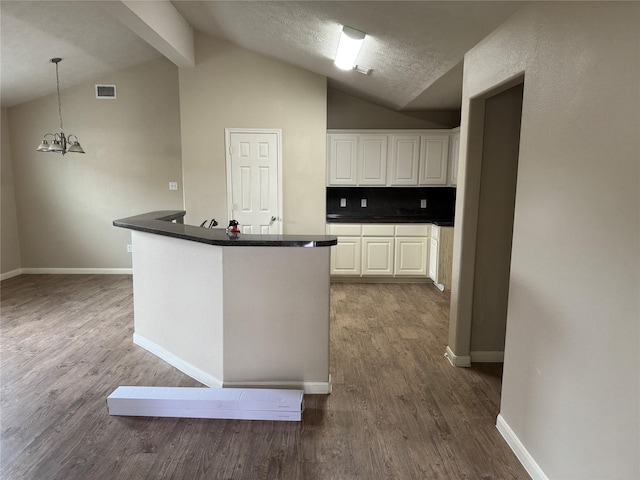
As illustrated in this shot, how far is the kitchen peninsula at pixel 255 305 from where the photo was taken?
2.52 m

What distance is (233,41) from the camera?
15.3ft

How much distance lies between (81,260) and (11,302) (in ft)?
4.29

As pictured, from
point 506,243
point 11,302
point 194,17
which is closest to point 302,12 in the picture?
point 194,17

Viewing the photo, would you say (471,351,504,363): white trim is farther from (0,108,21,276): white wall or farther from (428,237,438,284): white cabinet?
(0,108,21,276): white wall

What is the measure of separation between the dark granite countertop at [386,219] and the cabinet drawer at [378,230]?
0.11 m

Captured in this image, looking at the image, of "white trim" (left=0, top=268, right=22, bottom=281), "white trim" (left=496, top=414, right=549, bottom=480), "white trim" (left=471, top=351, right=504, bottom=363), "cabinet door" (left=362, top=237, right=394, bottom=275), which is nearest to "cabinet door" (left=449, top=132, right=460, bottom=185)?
"cabinet door" (left=362, top=237, right=394, bottom=275)

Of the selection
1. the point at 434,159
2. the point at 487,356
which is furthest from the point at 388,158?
the point at 487,356

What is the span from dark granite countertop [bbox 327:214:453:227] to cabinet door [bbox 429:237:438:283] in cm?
26

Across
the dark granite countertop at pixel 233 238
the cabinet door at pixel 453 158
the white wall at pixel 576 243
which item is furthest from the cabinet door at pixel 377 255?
the white wall at pixel 576 243

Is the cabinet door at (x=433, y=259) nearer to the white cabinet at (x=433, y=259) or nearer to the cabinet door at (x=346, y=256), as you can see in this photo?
the white cabinet at (x=433, y=259)

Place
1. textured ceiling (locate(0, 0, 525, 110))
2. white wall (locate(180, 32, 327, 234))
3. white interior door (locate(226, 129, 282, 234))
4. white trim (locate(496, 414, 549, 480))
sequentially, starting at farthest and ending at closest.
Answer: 1. white interior door (locate(226, 129, 282, 234))
2. white wall (locate(180, 32, 327, 234))
3. textured ceiling (locate(0, 0, 525, 110))
4. white trim (locate(496, 414, 549, 480))

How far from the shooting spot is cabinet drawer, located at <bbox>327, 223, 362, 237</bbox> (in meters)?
5.31

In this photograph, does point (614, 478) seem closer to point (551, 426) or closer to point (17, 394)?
point (551, 426)

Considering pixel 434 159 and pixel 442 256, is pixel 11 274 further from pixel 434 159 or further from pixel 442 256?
pixel 434 159
